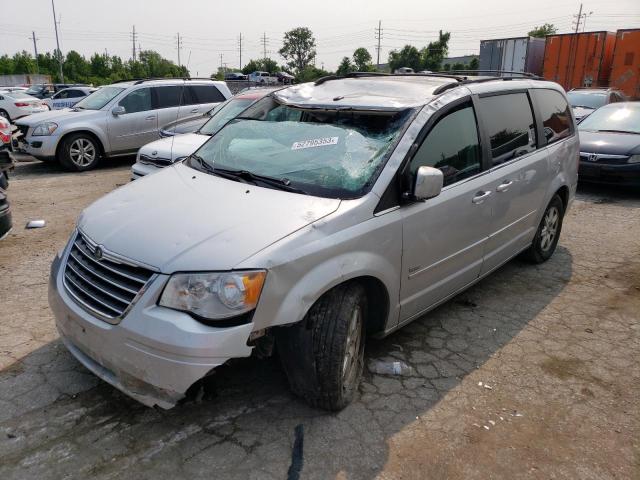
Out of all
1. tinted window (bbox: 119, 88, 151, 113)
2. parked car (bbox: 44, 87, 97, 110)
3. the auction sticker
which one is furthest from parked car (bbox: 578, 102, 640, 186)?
parked car (bbox: 44, 87, 97, 110)

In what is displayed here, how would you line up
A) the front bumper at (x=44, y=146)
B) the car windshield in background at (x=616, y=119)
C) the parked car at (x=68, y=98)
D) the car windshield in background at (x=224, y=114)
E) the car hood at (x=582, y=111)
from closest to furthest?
the car windshield in background at (x=224, y=114)
the car windshield in background at (x=616, y=119)
the front bumper at (x=44, y=146)
the car hood at (x=582, y=111)
the parked car at (x=68, y=98)

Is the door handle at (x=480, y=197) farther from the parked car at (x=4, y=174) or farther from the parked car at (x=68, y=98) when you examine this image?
the parked car at (x=68, y=98)

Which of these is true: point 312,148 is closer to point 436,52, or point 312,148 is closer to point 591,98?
point 591,98

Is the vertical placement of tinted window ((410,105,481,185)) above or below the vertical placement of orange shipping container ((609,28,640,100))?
below

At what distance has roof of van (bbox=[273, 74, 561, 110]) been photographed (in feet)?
11.4

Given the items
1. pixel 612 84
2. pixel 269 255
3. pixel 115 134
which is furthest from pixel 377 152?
pixel 612 84

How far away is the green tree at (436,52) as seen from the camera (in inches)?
2584

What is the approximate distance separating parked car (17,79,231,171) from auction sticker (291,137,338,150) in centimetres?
806

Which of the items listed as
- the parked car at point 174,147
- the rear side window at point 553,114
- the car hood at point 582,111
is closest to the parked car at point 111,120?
the parked car at point 174,147

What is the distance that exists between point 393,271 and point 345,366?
24.5 inches

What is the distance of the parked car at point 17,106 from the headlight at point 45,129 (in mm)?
9780

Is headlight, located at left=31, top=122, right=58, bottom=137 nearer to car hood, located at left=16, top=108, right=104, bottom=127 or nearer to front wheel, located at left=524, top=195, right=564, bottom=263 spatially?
car hood, located at left=16, top=108, right=104, bottom=127

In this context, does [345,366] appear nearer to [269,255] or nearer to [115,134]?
[269,255]

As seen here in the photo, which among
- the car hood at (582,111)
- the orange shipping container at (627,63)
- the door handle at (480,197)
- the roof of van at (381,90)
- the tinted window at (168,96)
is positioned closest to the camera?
the roof of van at (381,90)
